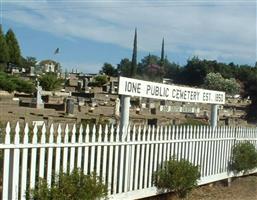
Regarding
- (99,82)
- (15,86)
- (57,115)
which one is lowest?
(57,115)

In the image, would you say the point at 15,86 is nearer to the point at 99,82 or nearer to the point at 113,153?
the point at 99,82

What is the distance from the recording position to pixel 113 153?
664cm

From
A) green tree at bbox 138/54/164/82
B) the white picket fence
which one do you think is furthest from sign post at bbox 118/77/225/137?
green tree at bbox 138/54/164/82

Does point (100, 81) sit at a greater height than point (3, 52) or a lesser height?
lesser

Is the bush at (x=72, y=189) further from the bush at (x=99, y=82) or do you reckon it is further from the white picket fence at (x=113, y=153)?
the bush at (x=99, y=82)

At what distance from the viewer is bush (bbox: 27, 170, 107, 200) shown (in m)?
5.16

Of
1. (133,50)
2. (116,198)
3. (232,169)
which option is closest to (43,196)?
(116,198)

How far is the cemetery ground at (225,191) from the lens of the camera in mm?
8482

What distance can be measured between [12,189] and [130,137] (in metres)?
2.32

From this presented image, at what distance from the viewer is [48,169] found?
5.41 meters

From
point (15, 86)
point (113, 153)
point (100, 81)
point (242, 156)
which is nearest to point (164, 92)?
point (113, 153)

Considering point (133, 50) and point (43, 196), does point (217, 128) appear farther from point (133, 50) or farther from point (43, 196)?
point (133, 50)

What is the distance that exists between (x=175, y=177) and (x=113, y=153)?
1.37 metres

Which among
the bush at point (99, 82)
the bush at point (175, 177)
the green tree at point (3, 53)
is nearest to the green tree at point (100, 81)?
the bush at point (99, 82)
